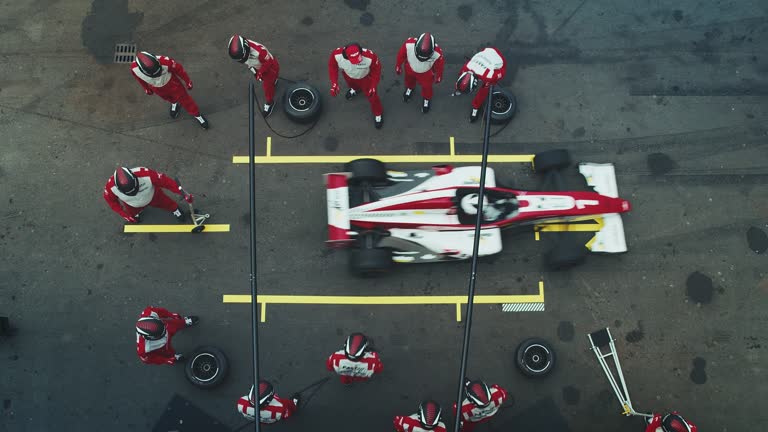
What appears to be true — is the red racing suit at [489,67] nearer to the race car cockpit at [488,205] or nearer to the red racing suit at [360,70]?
the red racing suit at [360,70]

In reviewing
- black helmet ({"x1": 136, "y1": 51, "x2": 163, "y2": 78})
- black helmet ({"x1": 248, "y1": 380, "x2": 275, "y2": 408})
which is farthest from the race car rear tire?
black helmet ({"x1": 136, "y1": 51, "x2": 163, "y2": 78})

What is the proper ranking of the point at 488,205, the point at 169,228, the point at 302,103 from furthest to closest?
the point at 302,103
the point at 169,228
the point at 488,205

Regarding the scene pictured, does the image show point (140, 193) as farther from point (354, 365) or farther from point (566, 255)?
point (566, 255)

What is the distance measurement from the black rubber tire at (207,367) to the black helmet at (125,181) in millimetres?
2399

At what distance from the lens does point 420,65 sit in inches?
262

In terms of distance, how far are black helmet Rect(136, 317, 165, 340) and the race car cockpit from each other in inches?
156

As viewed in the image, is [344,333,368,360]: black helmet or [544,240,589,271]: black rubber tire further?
[544,240,589,271]: black rubber tire

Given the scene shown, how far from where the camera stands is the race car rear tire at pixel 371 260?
658 centimetres

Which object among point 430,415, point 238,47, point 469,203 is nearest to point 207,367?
point 430,415

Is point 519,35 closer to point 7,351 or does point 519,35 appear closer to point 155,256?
point 155,256

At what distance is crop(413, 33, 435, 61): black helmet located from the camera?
6.23 metres

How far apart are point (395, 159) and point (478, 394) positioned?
3.67 metres

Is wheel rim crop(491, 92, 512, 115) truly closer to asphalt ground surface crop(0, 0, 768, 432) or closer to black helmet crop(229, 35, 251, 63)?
asphalt ground surface crop(0, 0, 768, 432)

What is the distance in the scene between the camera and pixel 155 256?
7238mm
